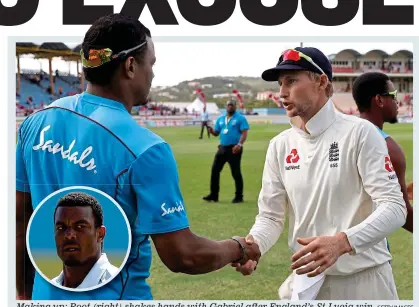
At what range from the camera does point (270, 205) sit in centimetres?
238

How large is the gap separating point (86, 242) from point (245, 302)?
1.11m

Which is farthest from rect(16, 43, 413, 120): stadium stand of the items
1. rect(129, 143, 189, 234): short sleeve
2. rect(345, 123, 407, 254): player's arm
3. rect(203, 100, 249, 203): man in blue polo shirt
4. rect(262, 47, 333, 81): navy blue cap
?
rect(203, 100, 249, 203): man in blue polo shirt

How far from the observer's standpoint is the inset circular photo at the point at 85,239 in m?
2.03

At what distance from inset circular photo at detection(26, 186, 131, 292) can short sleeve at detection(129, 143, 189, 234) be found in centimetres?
16

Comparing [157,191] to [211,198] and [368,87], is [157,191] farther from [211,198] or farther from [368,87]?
[211,198]

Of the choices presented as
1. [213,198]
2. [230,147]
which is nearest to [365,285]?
[213,198]

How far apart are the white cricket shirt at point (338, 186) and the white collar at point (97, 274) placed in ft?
1.92

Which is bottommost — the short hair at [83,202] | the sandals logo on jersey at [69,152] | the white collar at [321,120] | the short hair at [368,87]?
the short hair at [83,202]

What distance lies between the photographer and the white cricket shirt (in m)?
2.09

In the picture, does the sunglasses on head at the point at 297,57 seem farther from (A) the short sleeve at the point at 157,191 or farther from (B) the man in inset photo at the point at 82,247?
(B) the man in inset photo at the point at 82,247

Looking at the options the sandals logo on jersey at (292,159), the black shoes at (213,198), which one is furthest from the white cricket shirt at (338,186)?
the black shoes at (213,198)

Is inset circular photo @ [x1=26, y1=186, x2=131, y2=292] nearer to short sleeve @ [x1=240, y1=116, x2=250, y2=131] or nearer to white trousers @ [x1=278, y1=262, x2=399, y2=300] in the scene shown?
white trousers @ [x1=278, y1=262, x2=399, y2=300]

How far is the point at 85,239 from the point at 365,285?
0.96m

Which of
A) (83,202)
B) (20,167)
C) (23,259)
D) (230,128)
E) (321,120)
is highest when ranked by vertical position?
(321,120)
